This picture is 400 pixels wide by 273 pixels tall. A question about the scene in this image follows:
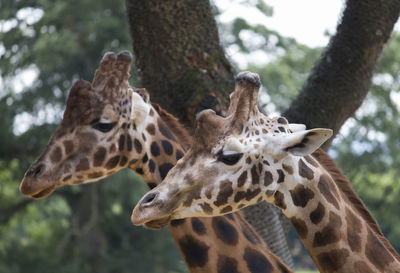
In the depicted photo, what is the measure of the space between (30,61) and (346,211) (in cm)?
1938

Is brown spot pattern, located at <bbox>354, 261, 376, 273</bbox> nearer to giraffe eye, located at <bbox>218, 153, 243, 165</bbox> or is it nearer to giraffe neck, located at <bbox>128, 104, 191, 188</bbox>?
giraffe eye, located at <bbox>218, 153, 243, 165</bbox>

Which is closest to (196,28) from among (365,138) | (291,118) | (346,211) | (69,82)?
(291,118)

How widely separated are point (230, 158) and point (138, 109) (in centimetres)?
144

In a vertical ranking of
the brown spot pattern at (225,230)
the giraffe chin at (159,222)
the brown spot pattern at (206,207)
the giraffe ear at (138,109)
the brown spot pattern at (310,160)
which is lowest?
the brown spot pattern at (225,230)

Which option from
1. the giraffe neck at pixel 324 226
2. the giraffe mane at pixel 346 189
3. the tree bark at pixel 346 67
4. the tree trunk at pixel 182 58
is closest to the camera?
the giraffe neck at pixel 324 226

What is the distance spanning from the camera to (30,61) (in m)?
21.6

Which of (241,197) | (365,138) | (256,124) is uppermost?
(256,124)

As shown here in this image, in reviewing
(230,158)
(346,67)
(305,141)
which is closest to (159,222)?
(230,158)

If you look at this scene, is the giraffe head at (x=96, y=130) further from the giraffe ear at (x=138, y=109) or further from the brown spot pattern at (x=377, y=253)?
the brown spot pattern at (x=377, y=253)

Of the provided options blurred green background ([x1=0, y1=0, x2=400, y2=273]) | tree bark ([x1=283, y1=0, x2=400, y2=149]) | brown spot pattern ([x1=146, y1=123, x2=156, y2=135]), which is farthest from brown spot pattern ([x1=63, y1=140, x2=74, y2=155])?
blurred green background ([x1=0, y1=0, x2=400, y2=273])

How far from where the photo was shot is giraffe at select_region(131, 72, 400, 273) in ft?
11.3

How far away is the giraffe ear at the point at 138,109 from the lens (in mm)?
4668

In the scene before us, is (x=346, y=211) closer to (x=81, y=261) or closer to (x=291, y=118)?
(x=291, y=118)

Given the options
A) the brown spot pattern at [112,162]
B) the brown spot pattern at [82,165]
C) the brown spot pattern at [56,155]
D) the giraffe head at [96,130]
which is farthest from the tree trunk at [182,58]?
the brown spot pattern at [56,155]
